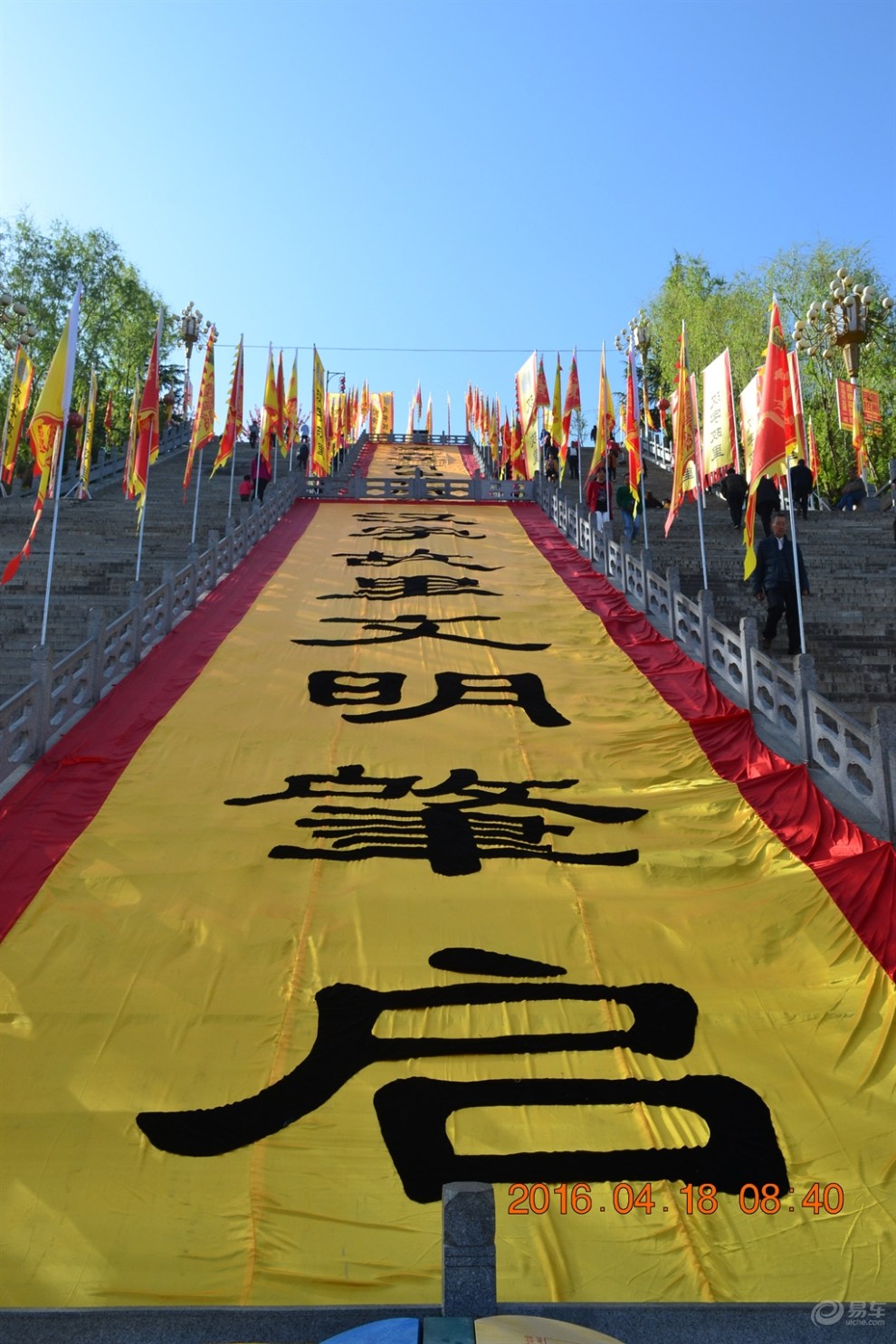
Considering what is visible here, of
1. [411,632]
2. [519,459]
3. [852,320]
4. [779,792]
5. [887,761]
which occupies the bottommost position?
[779,792]

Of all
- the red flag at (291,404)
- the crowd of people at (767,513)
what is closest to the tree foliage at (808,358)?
the crowd of people at (767,513)

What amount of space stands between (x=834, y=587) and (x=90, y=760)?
9.49 metres

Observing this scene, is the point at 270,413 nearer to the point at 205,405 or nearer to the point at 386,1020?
the point at 205,405

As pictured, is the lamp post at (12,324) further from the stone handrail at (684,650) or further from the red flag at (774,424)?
the red flag at (774,424)

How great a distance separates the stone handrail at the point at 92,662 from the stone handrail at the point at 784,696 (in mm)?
5785

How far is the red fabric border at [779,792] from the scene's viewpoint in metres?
5.65

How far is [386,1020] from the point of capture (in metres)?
4.84

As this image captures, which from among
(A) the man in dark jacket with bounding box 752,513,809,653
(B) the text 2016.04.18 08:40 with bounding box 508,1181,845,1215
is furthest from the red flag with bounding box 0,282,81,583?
(B) the text 2016.04.18 08:40 with bounding box 508,1181,845,1215

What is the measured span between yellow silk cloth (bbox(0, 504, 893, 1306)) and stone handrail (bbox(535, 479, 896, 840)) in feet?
2.34

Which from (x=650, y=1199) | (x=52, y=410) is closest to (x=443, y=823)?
(x=650, y=1199)

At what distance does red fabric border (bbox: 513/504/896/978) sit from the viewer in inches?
223

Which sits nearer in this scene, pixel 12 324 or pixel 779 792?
pixel 779 792

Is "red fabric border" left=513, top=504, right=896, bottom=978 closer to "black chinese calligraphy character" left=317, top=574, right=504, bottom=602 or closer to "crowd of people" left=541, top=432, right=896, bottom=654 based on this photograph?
"crowd of people" left=541, top=432, right=896, bottom=654

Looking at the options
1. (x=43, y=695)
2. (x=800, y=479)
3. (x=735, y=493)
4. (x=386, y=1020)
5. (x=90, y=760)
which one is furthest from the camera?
(x=735, y=493)
